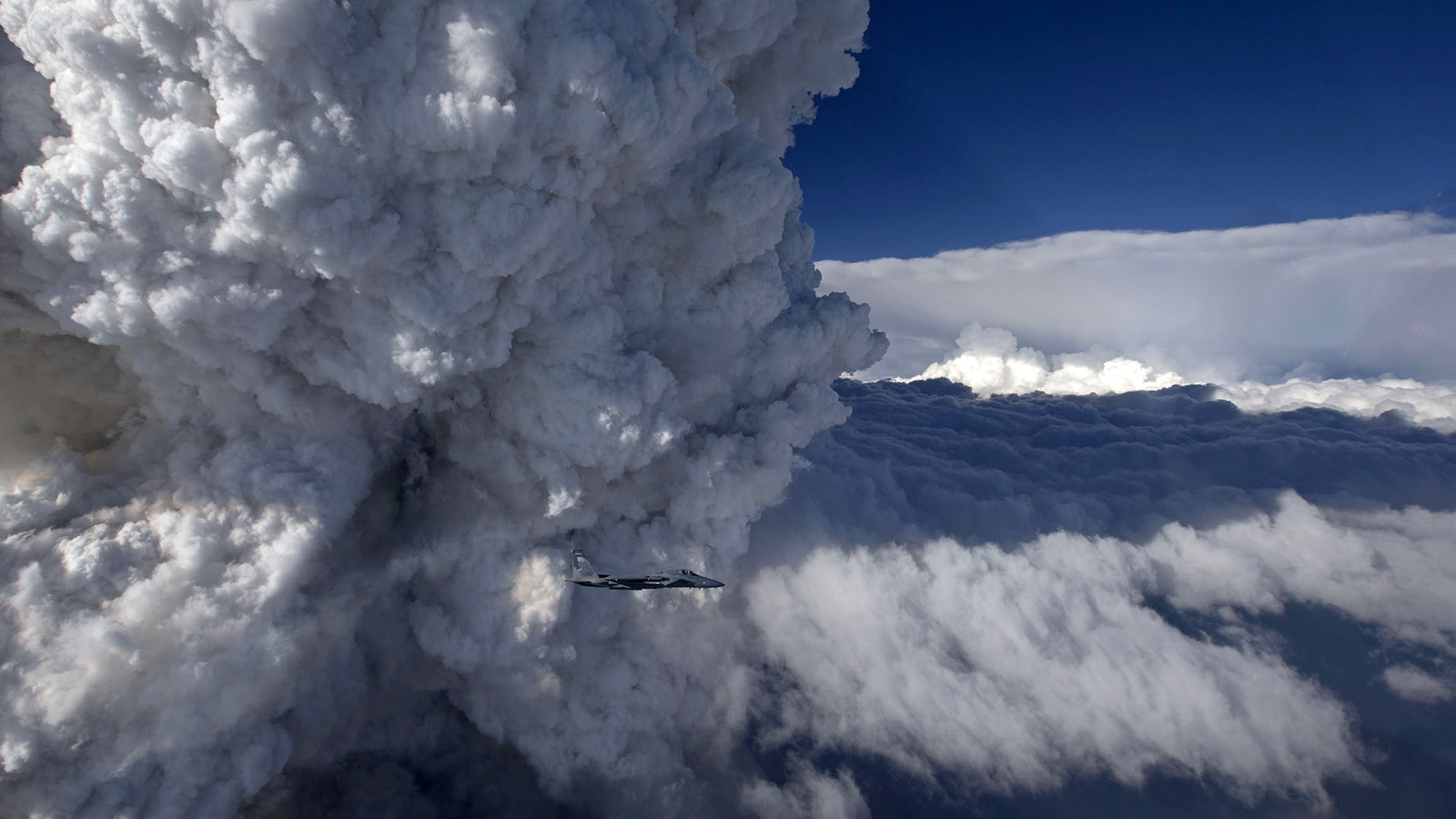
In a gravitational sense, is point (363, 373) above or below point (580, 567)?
above

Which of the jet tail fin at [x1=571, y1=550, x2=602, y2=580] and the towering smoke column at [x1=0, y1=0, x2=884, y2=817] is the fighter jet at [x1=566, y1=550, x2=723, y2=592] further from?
the towering smoke column at [x1=0, y1=0, x2=884, y2=817]

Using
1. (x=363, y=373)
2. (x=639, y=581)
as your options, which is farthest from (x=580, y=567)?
(x=363, y=373)

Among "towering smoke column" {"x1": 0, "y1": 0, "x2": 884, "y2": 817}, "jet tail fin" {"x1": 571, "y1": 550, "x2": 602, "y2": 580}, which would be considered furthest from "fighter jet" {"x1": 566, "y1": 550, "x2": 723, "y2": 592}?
"towering smoke column" {"x1": 0, "y1": 0, "x2": 884, "y2": 817}

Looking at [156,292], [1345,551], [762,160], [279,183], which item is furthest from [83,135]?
[1345,551]

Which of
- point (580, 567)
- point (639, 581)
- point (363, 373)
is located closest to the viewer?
point (363, 373)

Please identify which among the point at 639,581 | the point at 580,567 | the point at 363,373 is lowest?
the point at 580,567

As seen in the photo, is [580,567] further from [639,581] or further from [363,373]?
[363,373]

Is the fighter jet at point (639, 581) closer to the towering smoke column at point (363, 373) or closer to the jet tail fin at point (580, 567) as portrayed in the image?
the jet tail fin at point (580, 567)
